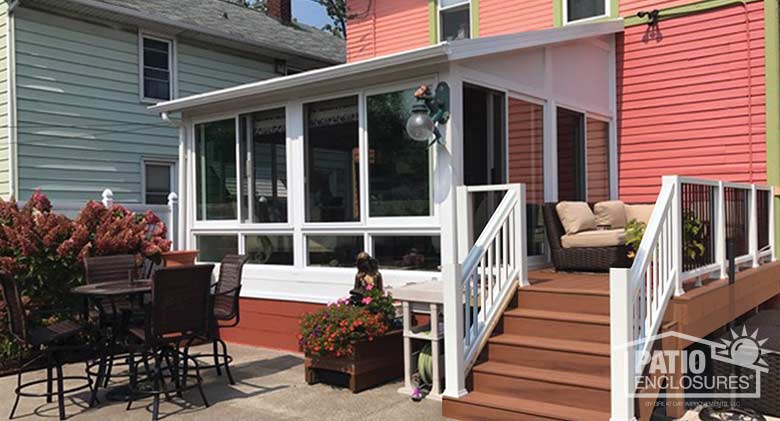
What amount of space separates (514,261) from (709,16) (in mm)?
4470

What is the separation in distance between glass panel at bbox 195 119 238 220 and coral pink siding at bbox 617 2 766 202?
485 centimetres

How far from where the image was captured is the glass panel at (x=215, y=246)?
297 inches

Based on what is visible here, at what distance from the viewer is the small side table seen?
477 cm

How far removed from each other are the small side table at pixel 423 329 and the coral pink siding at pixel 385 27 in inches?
234

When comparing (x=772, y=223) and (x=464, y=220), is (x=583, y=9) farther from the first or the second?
(x=464, y=220)

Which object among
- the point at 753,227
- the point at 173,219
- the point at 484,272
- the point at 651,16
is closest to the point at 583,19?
the point at 651,16

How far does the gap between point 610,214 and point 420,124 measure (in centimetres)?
259

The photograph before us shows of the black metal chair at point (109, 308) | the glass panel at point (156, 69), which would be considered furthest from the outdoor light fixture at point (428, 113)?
the glass panel at point (156, 69)

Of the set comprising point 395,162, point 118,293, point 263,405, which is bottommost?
point 263,405

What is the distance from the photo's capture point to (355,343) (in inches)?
200

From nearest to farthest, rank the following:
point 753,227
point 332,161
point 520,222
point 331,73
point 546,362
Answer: point 546,362, point 520,222, point 331,73, point 753,227, point 332,161

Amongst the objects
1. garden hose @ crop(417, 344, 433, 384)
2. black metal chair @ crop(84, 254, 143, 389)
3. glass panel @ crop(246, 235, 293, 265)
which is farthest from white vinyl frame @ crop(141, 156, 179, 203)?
garden hose @ crop(417, 344, 433, 384)

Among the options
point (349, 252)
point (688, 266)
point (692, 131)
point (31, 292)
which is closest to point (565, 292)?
point (688, 266)

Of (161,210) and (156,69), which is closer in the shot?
(161,210)
